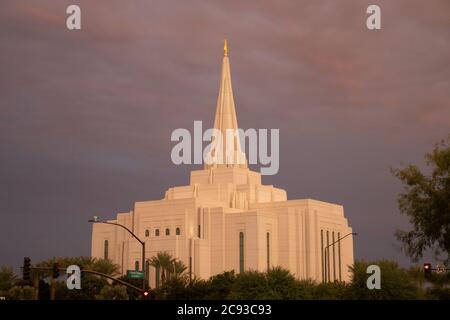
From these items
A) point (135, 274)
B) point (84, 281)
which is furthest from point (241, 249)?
point (135, 274)

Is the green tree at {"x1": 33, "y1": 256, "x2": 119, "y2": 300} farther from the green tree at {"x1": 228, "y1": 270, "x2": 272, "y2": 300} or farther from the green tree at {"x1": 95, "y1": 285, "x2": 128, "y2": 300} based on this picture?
the green tree at {"x1": 228, "y1": 270, "x2": 272, "y2": 300}

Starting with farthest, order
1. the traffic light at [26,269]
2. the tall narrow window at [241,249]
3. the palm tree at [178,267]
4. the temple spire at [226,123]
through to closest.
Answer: the temple spire at [226,123] < the tall narrow window at [241,249] < the palm tree at [178,267] < the traffic light at [26,269]

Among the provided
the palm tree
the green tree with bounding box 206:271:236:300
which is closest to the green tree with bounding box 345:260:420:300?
the green tree with bounding box 206:271:236:300

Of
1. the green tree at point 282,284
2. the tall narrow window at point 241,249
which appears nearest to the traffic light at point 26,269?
the green tree at point 282,284

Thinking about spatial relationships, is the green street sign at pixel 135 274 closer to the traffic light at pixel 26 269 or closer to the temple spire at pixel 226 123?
the traffic light at pixel 26 269

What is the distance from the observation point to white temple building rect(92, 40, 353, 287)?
271 ft

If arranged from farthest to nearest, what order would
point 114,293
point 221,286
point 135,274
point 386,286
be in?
point 114,293 < point 221,286 < point 386,286 < point 135,274

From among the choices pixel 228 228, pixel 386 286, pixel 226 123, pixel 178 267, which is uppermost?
pixel 226 123

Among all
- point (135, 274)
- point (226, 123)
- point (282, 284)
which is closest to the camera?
point (135, 274)

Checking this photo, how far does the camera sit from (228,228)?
84.5m

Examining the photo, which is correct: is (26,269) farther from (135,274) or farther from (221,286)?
(221,286)

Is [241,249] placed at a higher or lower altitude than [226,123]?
lower

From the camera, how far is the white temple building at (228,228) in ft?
271

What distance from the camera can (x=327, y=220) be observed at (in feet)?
298
